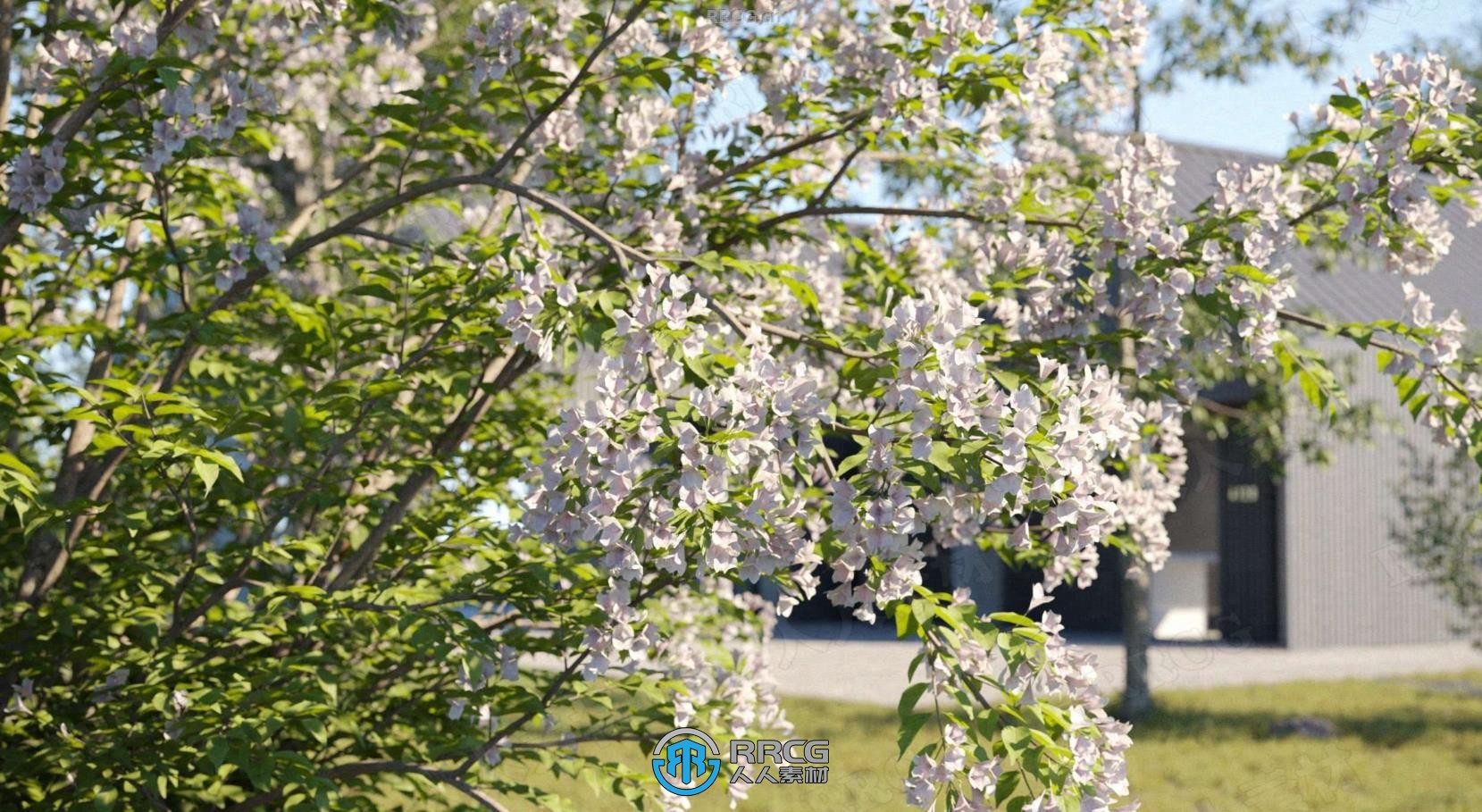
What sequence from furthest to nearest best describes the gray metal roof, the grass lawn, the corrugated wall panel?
the corrugated wall panel, the grass lawn, the gray metal roof

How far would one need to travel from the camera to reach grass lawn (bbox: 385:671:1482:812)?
7.87 metres

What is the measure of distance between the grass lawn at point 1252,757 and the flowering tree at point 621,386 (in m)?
2.72

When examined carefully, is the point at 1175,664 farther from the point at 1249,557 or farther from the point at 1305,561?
the point at 1305,561

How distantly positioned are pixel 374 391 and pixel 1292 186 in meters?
2.41

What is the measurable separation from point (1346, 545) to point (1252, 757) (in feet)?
32.9

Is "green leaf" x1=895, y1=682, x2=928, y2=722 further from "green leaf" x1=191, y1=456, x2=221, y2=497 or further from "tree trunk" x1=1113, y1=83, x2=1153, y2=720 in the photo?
"tree trunk" x1=1113, y1=83, x2=1153, y2=720

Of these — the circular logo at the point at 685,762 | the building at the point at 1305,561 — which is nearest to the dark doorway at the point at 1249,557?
the building at the point at 1305,561

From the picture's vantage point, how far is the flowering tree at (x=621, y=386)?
2465 mm

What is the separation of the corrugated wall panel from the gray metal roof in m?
4.20

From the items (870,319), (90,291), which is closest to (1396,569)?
(870,319)

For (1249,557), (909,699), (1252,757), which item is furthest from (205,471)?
(1249,557)

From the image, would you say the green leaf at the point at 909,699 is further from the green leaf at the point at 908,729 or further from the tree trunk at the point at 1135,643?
the tree trunk at the point at 1135,643

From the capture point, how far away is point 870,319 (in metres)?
4.45

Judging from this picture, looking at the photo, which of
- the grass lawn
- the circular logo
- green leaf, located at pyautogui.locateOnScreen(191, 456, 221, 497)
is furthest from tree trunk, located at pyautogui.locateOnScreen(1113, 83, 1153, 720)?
green leaf, located at pyautogui.locateOnScreen(191, 456, 221, 497)
